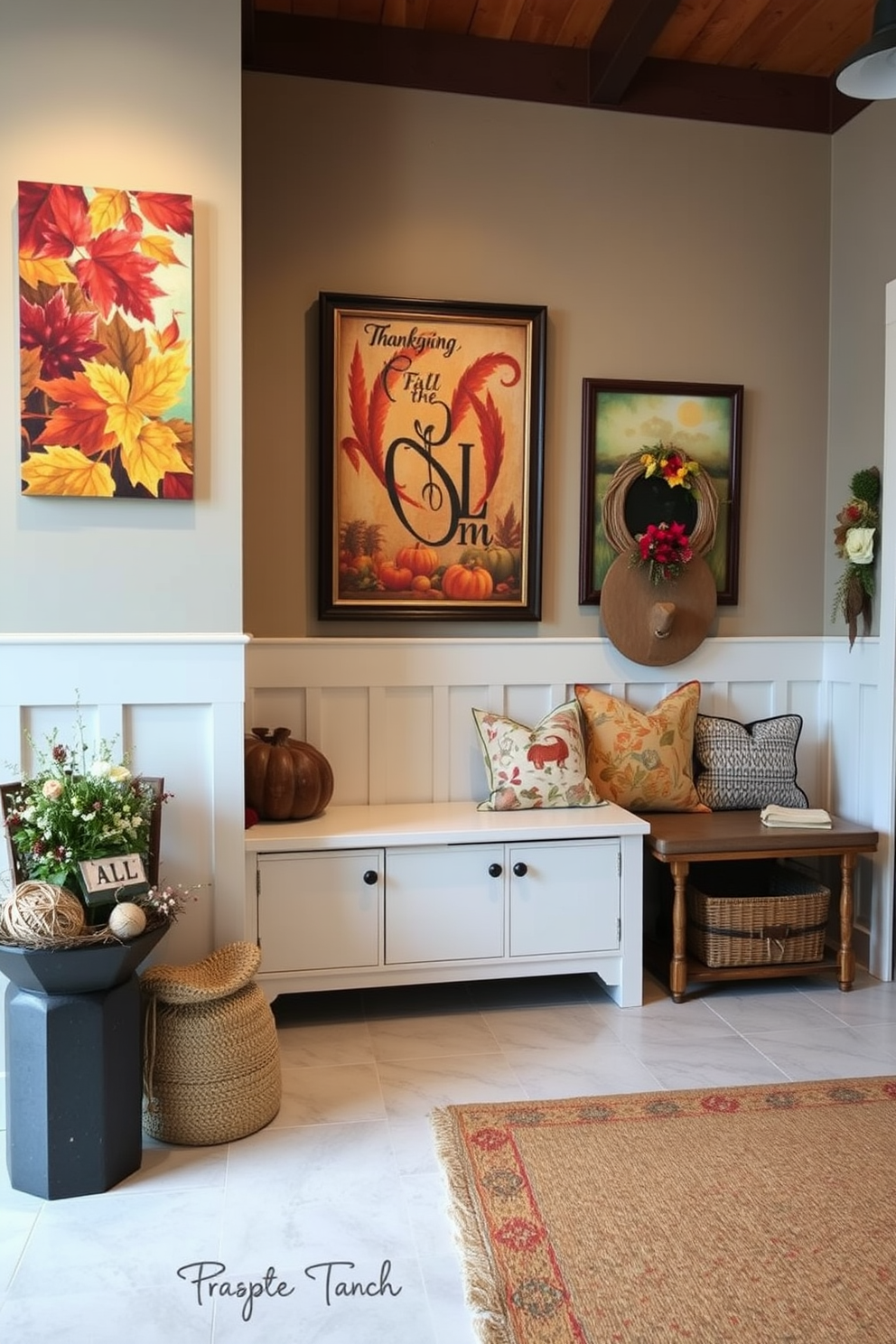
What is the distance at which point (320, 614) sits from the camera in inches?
134

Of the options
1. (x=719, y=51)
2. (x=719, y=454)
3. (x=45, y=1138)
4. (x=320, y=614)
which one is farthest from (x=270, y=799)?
(x=719, y=51)

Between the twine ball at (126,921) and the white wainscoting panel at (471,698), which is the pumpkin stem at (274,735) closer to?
the white wainscoting panel at (471,698)

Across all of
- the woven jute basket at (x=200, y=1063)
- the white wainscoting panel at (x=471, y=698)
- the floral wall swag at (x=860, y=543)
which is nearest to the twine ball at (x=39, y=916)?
the woven jute basket at (x=200, y=1063)

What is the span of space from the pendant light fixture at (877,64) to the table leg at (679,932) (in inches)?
83.4

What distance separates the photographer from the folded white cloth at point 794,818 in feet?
10.9

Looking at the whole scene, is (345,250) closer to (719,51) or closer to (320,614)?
(320,614)

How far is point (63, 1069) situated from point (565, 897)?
154 centimetres

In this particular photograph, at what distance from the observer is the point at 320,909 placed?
299 cm

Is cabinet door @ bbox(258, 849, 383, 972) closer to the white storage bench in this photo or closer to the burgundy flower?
the white storage bench

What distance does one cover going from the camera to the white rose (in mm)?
3492

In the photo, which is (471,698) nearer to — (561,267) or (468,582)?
(468,582)

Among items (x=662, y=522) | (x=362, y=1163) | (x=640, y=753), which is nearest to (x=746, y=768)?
(x=640, y=753)

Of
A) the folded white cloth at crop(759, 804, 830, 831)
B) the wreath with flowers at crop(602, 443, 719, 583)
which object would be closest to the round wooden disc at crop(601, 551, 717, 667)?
the wreath with flowers at crop(602, 443, 719, 583)

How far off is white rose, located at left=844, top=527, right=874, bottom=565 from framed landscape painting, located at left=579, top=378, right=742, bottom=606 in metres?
0.39
